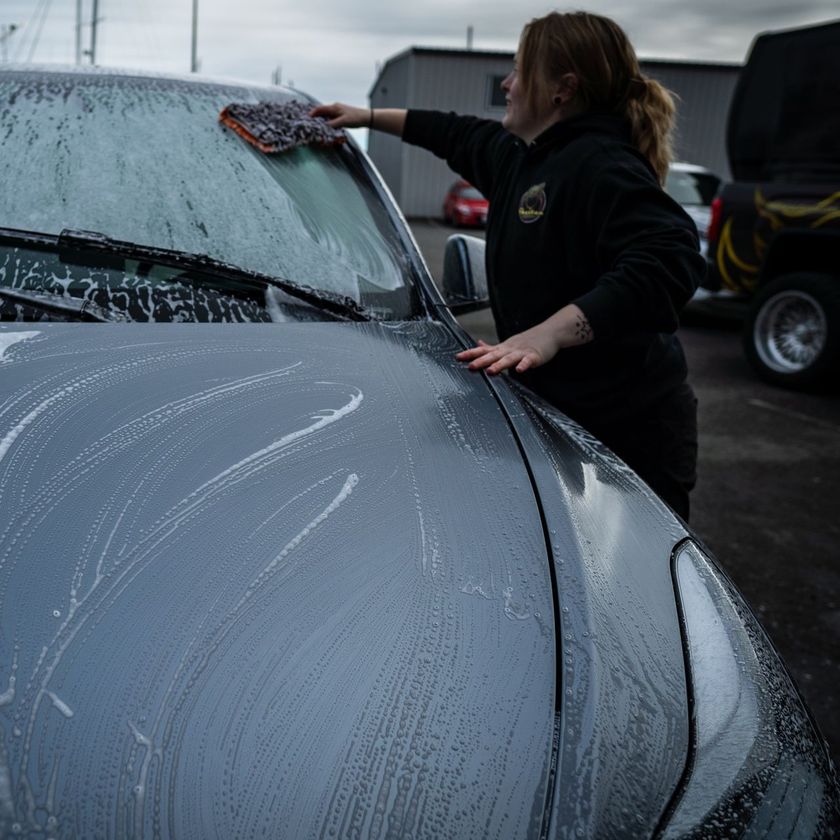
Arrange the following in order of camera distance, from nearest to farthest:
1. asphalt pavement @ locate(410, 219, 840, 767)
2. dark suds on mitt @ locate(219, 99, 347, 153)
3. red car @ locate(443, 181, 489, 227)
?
dark suds on mitt @ locate(219, 99, 347, 153) → asphalt pavement @ locate(410, 219, 840, 767) → red car @ locate(443, 181, 489, 227)

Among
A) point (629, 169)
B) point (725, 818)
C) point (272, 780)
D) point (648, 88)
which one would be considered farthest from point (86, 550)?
point (648, 88)

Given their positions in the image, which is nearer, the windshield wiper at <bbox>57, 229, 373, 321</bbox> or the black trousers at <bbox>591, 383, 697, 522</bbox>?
the windshield wiper at <bbox>57, 229, 373, 321</bbox>

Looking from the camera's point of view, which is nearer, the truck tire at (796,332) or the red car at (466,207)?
the truck tire at (796,332)

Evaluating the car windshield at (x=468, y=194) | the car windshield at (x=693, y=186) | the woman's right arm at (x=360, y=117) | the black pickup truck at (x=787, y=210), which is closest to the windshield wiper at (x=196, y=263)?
the woman's right arm at (x=360, y=117)

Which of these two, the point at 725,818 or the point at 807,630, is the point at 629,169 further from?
the point at 807,630

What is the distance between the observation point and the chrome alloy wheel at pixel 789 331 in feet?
21.6

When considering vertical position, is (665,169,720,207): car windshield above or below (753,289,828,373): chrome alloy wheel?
above

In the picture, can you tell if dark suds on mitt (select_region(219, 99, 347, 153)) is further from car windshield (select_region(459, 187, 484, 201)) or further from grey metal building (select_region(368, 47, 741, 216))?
grey metal building (select_region(368, 47, 741, 216))

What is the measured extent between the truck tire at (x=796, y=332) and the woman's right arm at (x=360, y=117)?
4.52m

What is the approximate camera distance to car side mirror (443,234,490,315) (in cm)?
237

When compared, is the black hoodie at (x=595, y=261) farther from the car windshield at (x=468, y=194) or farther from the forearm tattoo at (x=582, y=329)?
the car windshield at (x=468, y=194)

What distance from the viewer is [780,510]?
4246 mm

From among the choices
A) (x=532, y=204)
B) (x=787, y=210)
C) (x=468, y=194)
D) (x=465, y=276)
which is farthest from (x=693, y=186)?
(x=468, y=194)

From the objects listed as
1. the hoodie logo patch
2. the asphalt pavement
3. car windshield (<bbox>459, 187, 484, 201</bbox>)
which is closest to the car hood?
the hoodie logo patch
